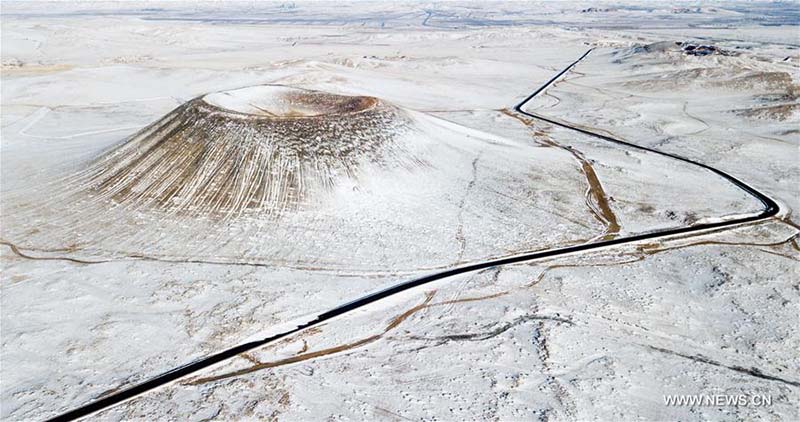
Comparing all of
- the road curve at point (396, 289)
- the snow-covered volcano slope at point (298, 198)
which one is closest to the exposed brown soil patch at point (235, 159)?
the snow-covered volcano slope at point (298, 198)

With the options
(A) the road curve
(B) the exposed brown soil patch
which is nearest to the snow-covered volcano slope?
(B) the exposed brown soil patch

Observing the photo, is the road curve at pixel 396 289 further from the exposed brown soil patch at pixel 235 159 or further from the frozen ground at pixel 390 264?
the exposed brown soil patch at pixel 235 159

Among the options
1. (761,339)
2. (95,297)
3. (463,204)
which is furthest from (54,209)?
(761,339)

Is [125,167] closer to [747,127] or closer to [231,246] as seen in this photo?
[231,246]

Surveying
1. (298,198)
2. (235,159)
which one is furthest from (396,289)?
(235,159)

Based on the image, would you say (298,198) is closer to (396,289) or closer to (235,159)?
(235,159)

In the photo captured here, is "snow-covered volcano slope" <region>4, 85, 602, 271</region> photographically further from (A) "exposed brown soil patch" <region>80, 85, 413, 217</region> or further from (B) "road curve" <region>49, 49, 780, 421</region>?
(B) "road curve" <region>49, 49, 780, 421</region>
